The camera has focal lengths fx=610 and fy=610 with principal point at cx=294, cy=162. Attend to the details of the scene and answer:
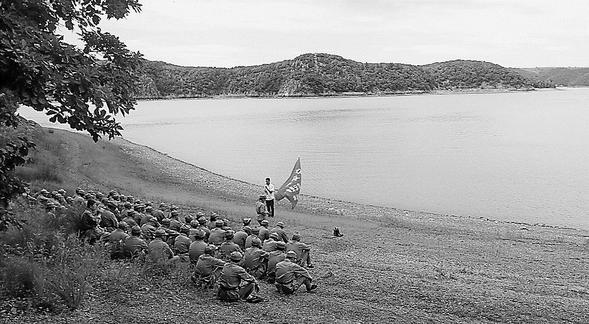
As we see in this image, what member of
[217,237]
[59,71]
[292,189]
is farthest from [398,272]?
[292,189]

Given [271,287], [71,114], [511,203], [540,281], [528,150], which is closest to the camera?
[71,114]

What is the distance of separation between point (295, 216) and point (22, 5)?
Result: 18099 mm

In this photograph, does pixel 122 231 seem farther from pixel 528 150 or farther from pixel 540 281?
pixel 528 150

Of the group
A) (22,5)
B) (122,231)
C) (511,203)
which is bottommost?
(511,203)

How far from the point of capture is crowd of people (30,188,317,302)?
1096cm

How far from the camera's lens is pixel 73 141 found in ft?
130

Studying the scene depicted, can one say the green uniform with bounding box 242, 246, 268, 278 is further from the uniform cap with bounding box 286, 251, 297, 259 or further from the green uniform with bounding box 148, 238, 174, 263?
the green uniform with bounding box 148, 238, 174, 263

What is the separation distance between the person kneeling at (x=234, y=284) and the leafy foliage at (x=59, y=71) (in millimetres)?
3472

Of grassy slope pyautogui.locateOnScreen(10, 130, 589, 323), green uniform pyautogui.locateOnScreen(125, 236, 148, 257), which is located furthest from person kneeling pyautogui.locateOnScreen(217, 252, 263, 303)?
green uniform pyautogui.locateOnScreen(125, 236, 148, 257)

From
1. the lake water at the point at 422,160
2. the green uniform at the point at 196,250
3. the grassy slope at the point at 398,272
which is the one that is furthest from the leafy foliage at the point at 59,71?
the lake water at the point at 422,160

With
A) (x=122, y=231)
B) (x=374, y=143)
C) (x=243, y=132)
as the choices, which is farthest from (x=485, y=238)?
(x=243, y=132)

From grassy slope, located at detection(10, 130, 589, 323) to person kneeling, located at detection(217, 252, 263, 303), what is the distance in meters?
0.20

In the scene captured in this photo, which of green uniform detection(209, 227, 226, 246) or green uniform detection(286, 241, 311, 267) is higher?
green uniform detection(209, 227, 226, 246)

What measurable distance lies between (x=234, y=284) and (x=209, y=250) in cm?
121
